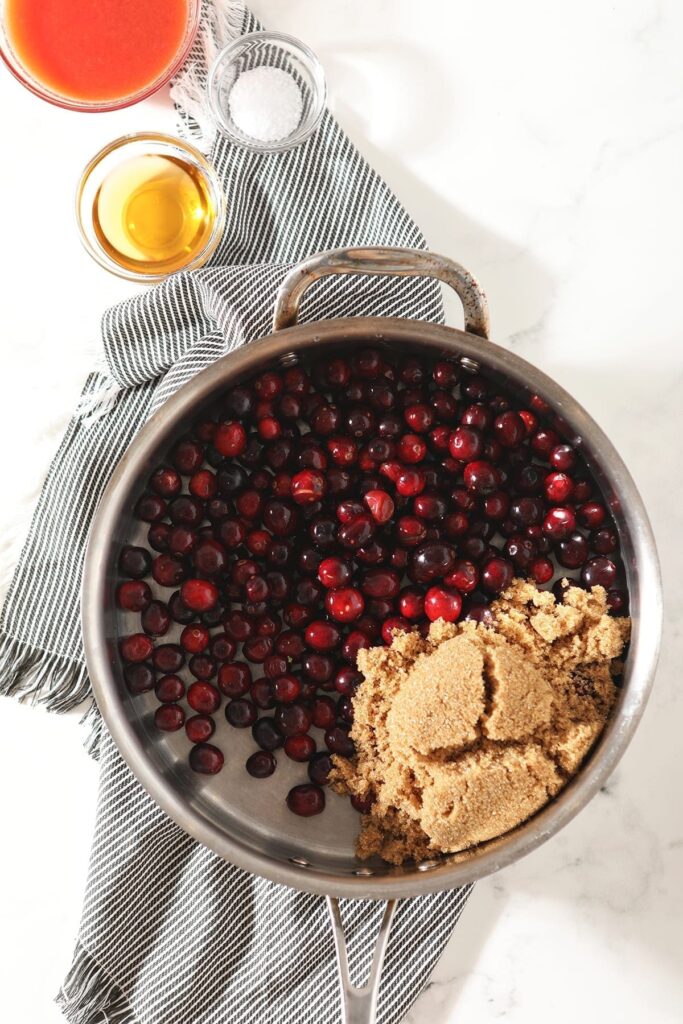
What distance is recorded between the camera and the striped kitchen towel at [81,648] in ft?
4.15

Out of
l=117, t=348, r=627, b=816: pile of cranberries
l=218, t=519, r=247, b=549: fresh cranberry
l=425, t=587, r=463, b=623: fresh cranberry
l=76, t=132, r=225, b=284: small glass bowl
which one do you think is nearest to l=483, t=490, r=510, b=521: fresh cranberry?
l=117, t=348, r=627, b=816: pile of cranberries

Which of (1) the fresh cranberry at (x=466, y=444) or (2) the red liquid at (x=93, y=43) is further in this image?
(2) the red liquid at (x=93, y=43)

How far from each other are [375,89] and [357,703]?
→ 91cm

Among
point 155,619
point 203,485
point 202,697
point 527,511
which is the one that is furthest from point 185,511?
point 527,511

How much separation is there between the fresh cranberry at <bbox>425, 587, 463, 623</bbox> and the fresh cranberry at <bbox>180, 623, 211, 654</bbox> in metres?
0.30

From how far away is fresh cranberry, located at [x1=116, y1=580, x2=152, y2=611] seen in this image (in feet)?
3.96

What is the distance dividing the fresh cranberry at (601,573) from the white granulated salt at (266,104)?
0.76 metres

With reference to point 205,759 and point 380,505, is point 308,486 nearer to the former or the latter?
point 380,505

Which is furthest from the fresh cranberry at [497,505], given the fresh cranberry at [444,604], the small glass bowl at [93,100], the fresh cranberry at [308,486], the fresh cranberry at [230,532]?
the small glass bowl at [93,100]

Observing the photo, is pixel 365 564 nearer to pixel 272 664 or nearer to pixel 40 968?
pixel 272 664

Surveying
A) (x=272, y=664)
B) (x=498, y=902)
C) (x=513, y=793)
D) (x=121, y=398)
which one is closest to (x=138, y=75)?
(x=121, y=398)

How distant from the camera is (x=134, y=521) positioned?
1248 mm

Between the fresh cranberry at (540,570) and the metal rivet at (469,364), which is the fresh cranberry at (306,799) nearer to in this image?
the fresh cranberry at (540,570)

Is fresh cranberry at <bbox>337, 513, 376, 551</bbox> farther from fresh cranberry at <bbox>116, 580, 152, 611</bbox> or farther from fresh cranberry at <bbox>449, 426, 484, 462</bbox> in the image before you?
fresh cranberry at <bbox>116, 580, 152, 611</bbox>
